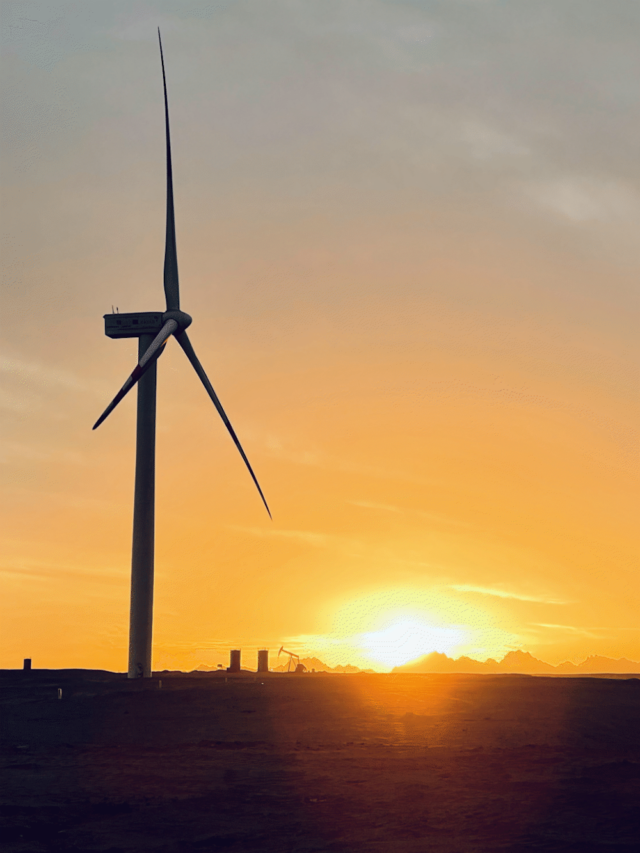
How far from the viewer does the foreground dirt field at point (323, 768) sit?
98.0 feet

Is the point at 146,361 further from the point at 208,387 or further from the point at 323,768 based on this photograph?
the point at 323,768

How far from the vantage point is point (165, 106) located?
86875mm

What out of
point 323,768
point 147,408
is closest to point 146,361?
point 147,408

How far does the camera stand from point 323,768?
4094 centimetres

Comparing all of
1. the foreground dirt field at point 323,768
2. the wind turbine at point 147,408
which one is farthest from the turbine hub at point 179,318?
the foreground dirt field at point 323,768

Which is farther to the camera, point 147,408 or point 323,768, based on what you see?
point 147,408

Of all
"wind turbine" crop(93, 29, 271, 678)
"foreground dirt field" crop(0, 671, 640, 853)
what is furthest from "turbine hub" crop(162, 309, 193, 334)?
"foreground dirt field" crop(0, 671, 640, 853)

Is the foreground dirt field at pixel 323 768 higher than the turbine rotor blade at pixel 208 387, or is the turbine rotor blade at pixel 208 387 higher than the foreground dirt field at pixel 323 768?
the turbine rotor blade at pixel 208 387

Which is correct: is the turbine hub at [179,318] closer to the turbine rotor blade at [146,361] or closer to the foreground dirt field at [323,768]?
the turbine rotor blade at [146,361]

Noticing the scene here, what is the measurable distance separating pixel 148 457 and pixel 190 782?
138 feet

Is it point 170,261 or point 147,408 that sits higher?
point 170,261

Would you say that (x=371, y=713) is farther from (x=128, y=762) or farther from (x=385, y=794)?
(x=385, y=794)

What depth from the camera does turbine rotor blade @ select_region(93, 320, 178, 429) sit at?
257ft

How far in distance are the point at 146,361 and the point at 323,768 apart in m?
44.5
